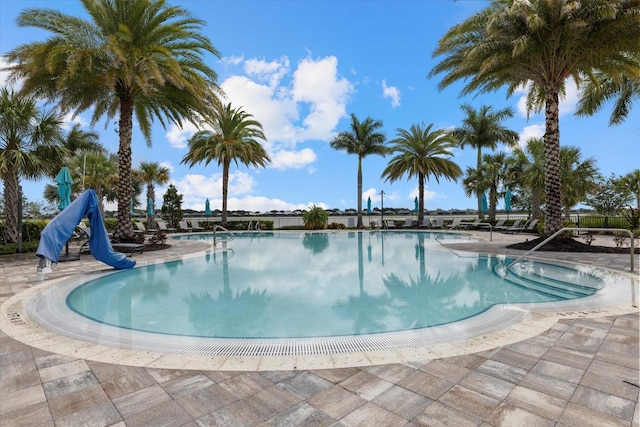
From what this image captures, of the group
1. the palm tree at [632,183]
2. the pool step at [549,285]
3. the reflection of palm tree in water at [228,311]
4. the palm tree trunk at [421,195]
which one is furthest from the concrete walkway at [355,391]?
the palm tree at [632,183]

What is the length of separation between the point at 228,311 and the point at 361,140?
26.3 metres

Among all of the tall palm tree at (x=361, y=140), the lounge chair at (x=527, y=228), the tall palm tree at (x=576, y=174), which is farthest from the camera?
the tall palm tree at (x=361, y=140)

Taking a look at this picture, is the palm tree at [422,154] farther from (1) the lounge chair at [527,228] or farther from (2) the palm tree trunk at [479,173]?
(1) the lounge chair at [527,228]

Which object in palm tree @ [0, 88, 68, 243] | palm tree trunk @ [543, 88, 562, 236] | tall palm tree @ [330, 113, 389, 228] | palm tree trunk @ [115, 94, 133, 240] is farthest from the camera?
tall palm tree @ [330, 113, 389, 228]

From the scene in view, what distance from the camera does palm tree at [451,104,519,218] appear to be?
2847 cm

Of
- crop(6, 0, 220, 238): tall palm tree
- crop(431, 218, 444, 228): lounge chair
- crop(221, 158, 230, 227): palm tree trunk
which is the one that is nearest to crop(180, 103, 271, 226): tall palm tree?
crop(221, 158, 230, 227): palm tree trunk

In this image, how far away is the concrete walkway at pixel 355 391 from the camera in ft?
8.12

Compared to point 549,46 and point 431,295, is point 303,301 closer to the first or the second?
point 431,295

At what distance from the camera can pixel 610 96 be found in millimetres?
18516

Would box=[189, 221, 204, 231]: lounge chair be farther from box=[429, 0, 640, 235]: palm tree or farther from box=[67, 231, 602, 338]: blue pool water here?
box=[429, 0, 640, 235]: palm tree

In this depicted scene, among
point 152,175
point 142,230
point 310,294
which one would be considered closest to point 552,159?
point 310,294

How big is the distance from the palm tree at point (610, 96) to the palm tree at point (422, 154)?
9387 millimetres

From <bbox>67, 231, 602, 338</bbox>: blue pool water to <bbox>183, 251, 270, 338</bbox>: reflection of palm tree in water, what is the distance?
2cm

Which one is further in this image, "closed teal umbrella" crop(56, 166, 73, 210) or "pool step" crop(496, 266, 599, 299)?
"closed teal umbrella" crop(56, 166, 73, 210)
